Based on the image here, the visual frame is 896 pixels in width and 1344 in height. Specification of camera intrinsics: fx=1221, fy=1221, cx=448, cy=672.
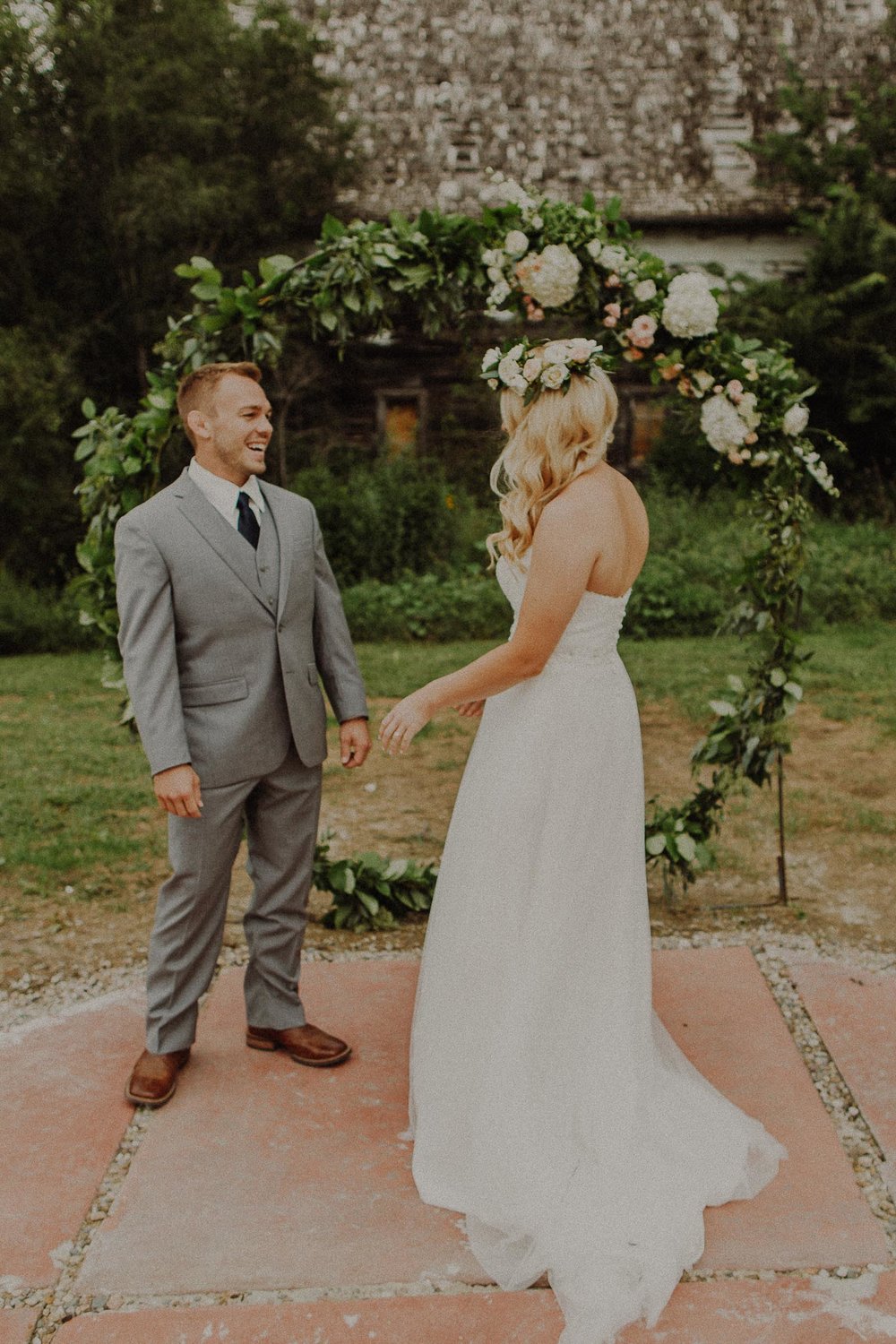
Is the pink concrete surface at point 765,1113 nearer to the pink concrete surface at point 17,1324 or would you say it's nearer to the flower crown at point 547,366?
the pink concrete surface at point 17,1324

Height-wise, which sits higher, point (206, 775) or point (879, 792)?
point (206, 775)

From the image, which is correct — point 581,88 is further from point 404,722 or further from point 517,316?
point 404,722

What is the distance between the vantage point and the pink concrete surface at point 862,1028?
3438mm

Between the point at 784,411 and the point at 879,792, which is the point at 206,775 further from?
the point at 879,792

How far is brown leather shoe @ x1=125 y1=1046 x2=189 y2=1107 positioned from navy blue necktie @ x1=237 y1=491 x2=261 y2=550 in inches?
59.5

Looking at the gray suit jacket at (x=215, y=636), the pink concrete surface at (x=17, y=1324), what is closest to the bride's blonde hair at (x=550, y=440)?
the gray suit jacket at (x=215, y=636)

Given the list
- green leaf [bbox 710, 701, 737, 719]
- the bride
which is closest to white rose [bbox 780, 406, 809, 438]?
green leaf [bbox 710, 701, 737, 719]

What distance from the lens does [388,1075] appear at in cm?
367

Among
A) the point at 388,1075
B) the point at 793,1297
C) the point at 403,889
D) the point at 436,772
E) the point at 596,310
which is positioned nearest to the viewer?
the point at 793,1297

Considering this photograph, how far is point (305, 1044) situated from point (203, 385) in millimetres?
1973

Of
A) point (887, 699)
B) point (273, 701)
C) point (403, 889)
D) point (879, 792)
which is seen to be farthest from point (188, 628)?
point (887, 699)

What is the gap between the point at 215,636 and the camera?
3396 millimetres

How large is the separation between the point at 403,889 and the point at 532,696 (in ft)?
6.27

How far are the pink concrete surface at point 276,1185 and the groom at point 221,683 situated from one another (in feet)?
0.51
